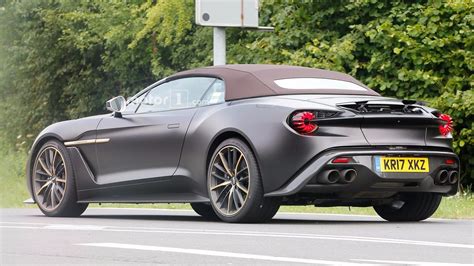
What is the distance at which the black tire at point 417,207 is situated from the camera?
12.0m

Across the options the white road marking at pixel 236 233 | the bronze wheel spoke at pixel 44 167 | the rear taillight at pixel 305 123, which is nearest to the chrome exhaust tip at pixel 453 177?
the rear taillight at pixel 305 123

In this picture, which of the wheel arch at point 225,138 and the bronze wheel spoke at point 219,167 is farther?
the bronze wheel spoke at point 219,167

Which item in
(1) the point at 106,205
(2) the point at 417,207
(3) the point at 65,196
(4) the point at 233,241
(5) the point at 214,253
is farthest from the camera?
(1) the point at 106,205

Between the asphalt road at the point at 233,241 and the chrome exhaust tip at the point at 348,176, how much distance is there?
0.37 metres

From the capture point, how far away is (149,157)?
488 inches

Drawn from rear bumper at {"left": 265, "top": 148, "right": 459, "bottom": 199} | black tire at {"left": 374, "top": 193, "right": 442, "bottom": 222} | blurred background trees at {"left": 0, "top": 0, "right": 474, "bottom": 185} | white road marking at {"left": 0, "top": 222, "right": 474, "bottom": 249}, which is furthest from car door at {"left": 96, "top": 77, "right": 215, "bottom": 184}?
blurred background trees at {"left": 0, "top": 0, "right": 474, "bottom": 185}

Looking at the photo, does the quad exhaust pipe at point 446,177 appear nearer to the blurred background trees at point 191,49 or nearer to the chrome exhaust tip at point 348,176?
the chrome exhaust tip at point 348,176

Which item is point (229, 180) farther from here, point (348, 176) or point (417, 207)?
point (417, 207)

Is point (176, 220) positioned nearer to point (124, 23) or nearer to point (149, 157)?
point (149, 157)

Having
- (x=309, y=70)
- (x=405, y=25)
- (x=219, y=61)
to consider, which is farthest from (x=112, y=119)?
(x=405, y=25)

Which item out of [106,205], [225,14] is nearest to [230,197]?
[106,205]

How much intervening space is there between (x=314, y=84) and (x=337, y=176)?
1.41 meters

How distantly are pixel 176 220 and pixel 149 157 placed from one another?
661mm

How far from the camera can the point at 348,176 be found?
11008mm
